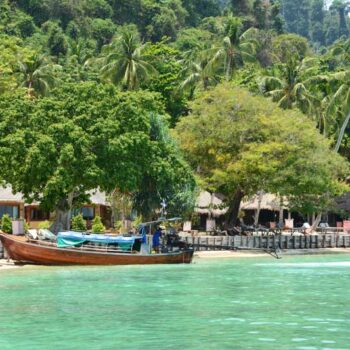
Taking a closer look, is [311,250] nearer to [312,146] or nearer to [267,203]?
[312,146]

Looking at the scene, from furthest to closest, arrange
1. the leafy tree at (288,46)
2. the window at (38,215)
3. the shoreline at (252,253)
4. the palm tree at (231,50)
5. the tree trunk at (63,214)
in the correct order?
the leafy tree at (288,46) → the palm tree at (231,50) → the window at (38,215) → the shoreline at (252,253) → the tree trunk at (63,214)

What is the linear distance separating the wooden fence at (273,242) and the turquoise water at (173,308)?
11.8 m

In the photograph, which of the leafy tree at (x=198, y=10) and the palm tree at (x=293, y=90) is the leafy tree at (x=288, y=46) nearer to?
the leafy tree at (x=198, y=10)

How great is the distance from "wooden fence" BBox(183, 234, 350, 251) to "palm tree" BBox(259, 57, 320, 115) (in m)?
14.0

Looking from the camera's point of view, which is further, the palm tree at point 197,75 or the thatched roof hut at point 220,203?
the palm tree at point 197,75

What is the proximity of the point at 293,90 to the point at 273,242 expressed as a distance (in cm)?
1983

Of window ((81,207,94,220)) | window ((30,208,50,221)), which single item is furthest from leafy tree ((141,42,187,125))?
window ((30,208,50,221))

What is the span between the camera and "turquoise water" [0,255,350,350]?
867 inches

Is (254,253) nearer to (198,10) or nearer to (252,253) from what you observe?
(252,253)

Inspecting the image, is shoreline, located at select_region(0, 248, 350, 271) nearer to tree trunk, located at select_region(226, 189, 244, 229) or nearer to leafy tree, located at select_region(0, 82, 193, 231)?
leafy tree, located at select_region(0, 82, 193, 231)

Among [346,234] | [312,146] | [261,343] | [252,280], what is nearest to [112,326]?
[261,343]

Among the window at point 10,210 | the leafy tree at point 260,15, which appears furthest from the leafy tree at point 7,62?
the leafy tree at point 260,15

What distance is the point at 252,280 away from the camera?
38000mm

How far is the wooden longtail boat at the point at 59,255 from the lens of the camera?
4403 cm
